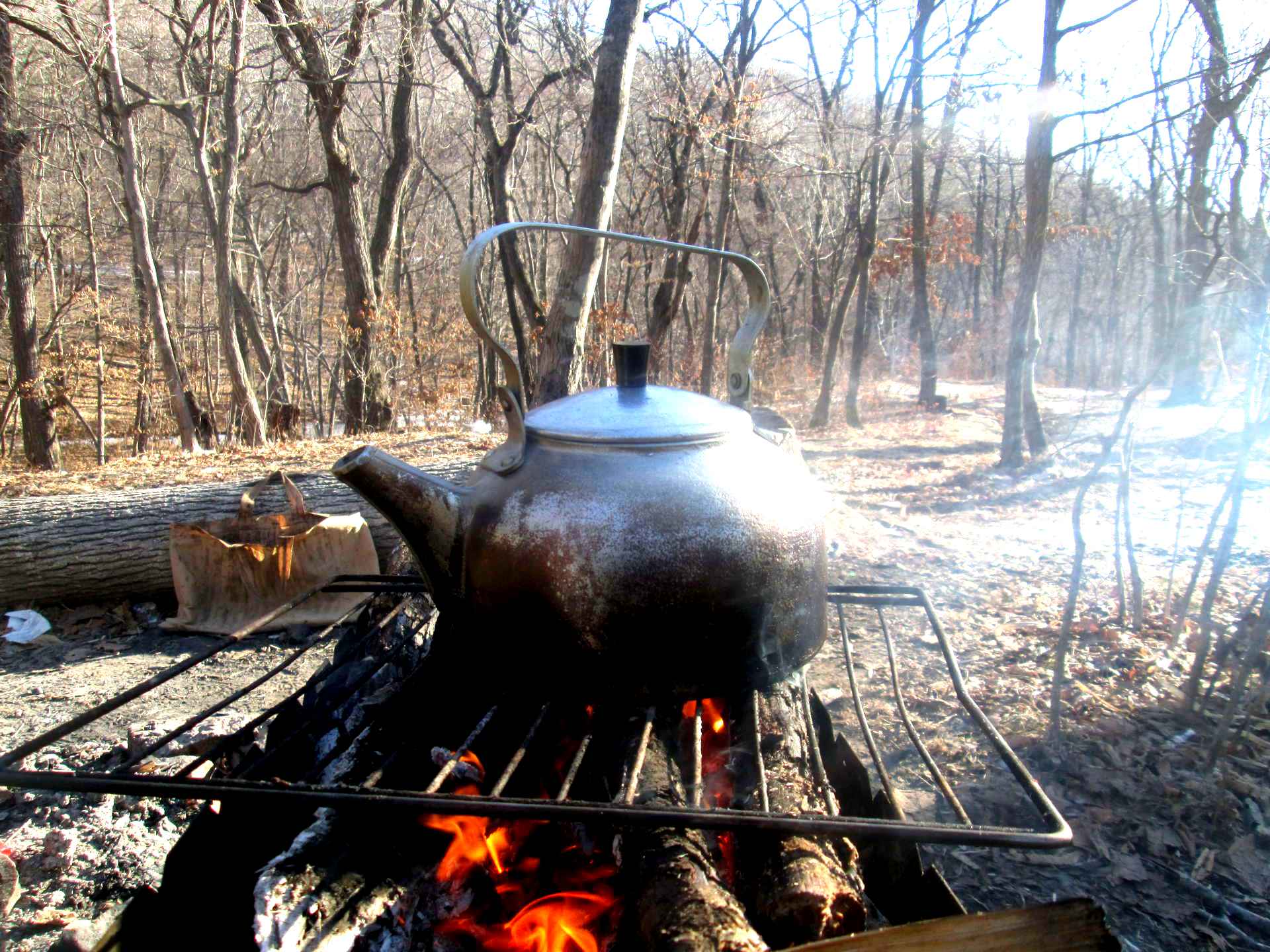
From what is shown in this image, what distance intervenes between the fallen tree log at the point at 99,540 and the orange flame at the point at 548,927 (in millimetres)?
3088

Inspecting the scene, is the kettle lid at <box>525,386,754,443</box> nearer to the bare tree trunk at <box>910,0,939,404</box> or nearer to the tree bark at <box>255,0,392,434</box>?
the tree bark at <box>255,0,392,434</box>

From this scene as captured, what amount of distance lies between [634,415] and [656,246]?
1.56ft

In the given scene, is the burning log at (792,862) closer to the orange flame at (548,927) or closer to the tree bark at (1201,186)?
the orange flame at (548,927)

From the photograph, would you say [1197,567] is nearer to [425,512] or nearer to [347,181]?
[425,512]

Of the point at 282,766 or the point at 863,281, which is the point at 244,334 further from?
the point at 282,766

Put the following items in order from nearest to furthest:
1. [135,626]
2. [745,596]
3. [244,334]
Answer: [745,596]
[135,626]
[244,334]

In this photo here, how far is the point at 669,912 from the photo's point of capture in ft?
3.68

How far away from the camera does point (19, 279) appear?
8719mm

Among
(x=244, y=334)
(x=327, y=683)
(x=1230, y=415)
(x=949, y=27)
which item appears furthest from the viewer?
(x=244, y=334)

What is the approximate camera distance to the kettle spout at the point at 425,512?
4.76 feet

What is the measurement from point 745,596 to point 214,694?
2.88m

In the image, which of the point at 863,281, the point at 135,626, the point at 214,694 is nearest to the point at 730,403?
the point at 214,694

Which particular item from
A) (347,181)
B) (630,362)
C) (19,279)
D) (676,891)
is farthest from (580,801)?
(19,279)

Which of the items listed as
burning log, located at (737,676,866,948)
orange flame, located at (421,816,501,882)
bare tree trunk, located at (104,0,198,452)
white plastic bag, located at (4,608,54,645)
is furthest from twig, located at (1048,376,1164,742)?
bare tree trunk, located at (104,0,198,452)
